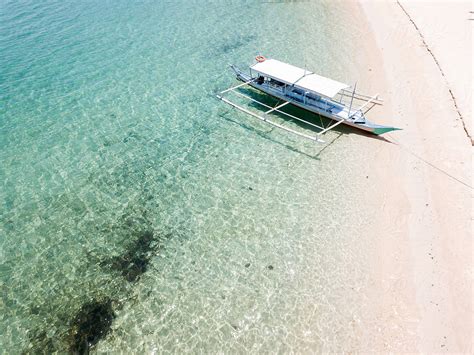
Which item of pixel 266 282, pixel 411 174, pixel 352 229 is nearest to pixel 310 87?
pixel 411 174

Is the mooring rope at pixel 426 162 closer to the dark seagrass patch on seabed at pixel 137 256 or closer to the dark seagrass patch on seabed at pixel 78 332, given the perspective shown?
the dark seagrass patch on seabed at pixel 137 256

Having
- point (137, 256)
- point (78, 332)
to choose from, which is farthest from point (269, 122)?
point (78, 332)


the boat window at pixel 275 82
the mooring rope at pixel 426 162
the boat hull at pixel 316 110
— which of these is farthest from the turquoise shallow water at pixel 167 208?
the boat window at pixel 275 82

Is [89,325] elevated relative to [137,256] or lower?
lower

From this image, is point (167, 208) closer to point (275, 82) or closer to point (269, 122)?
point (269, 122)

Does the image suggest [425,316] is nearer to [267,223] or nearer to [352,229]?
[352,229]

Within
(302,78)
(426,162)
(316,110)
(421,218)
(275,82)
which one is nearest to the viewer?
(421,218)

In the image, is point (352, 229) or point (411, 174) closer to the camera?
point (352, 229)
